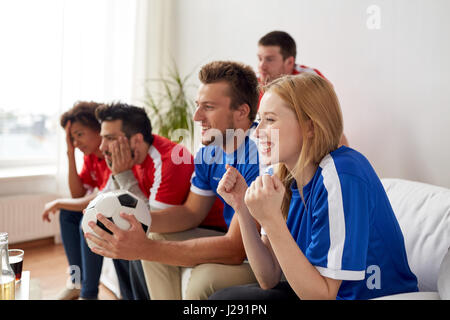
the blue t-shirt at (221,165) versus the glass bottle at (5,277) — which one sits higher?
the blue t-shirt at (221,165)

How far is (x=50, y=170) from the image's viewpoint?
3148mm

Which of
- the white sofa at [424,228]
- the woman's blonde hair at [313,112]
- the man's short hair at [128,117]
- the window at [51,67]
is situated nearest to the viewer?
the woman's blonde hair at [313,112]

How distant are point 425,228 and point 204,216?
0.86 m

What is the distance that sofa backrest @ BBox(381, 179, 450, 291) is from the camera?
3.88ft

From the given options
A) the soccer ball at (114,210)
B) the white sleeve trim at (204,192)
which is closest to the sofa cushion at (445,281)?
the soccer ball at (114,210)

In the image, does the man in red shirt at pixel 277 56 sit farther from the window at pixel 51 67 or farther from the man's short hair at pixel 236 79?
the window at pixel 51 67

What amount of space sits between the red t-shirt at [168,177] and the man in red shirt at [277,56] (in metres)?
0.75

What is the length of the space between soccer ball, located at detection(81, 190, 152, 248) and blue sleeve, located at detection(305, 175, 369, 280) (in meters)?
0.63

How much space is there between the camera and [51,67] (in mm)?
3123

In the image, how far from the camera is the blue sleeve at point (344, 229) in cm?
84

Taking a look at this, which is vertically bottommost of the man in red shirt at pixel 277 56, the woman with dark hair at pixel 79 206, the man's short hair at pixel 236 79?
the woman with dark hair at pixel 79 206
